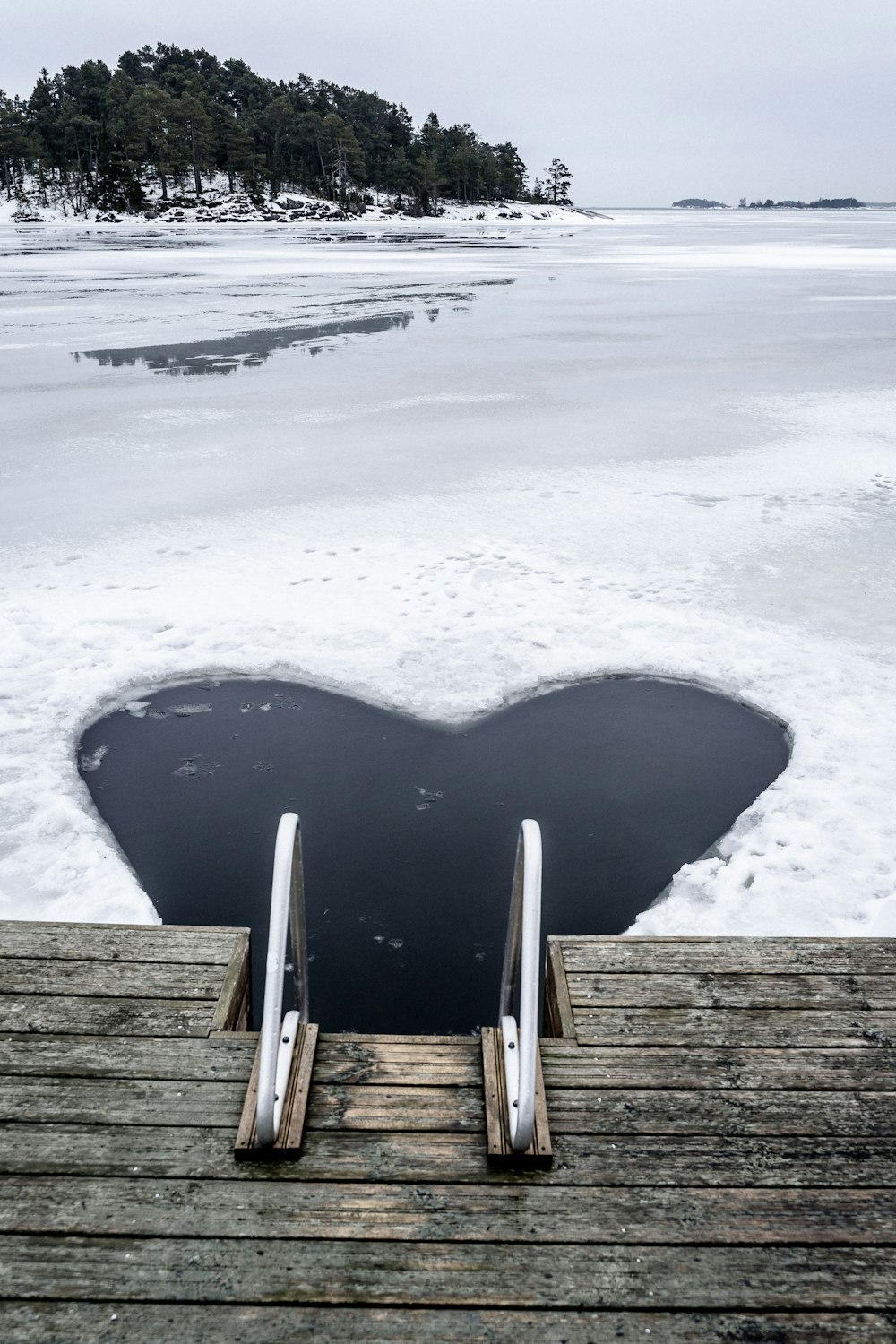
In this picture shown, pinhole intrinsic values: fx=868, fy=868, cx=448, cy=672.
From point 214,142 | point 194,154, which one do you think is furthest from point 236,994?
point 214,142

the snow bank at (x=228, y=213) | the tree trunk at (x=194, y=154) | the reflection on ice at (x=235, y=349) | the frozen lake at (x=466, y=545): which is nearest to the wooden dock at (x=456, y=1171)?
the frozen lake at (x=466, y=545)

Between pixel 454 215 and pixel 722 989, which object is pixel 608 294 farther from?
pixel 454 215

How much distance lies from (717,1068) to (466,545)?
5516 mm

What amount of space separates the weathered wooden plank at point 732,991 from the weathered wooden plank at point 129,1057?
3.59 ft

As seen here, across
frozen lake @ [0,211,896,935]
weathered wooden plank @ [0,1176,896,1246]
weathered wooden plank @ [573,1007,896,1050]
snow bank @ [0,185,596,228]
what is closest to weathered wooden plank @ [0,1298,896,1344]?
weathered wooden plank @ [0,1176,896,1246]

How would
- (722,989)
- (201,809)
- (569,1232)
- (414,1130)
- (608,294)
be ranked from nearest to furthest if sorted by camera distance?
1. (569,1232)
2. (414,1130)
3. (722,989)
4. (201,809)
5. (608,294)

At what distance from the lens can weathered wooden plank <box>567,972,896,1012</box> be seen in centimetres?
285

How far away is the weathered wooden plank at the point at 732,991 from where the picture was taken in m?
2.85

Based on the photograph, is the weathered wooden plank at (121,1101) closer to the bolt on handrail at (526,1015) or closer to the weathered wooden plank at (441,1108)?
the weathered wooden plank at (441,1108)

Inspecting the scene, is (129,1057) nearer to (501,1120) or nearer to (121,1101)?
(121,1101)

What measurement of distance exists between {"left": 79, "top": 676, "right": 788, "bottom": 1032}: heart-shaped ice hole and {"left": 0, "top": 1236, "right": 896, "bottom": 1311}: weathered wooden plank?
52.6 inches

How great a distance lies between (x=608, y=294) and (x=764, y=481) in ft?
58.6

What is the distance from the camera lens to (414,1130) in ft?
7.79

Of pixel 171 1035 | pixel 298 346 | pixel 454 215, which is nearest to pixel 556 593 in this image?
pixel 171 1035
